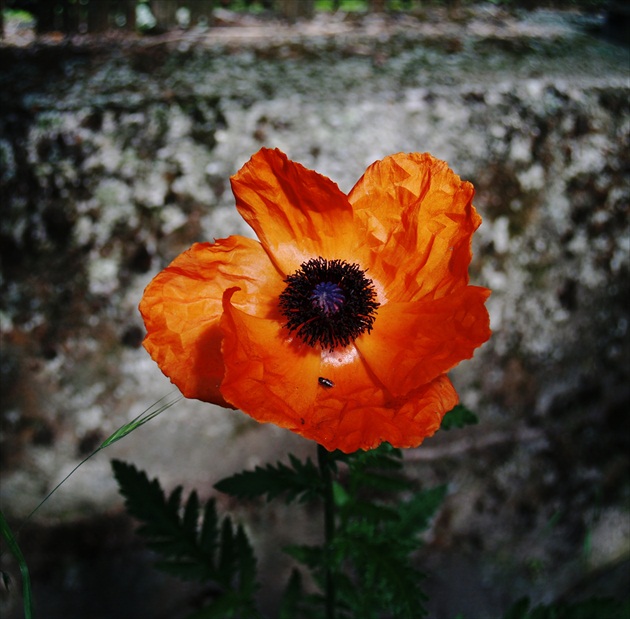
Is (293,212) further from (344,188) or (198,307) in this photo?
(344,188)

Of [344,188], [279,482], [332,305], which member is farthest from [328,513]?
[344,188]

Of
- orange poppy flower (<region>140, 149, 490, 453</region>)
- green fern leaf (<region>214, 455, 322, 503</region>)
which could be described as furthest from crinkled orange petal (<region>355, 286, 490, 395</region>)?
green fern leaf (<region>214, 455, 322, 503</region>)

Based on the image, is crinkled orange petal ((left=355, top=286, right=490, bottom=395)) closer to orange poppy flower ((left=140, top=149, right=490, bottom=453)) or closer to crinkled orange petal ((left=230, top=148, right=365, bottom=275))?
orange poppy flower ((left=140, top=149, right=490, bottom=453))

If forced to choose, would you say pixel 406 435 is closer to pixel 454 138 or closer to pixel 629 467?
pixel 454 138

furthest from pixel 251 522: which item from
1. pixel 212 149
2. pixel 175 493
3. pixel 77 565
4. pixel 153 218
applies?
pixel 212 149

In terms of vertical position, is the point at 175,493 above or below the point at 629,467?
above

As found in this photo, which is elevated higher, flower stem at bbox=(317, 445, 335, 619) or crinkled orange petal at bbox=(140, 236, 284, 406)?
Answer: crinkled orange petal at bbox=(140, 236, 284, 406)
